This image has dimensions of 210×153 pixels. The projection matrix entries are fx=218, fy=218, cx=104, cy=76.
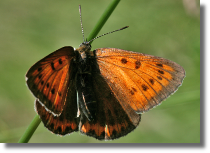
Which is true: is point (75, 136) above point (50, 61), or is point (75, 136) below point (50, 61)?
below

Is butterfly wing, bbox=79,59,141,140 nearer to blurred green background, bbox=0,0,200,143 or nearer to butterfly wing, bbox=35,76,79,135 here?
butterfly wing, bbox=35,76,79,135

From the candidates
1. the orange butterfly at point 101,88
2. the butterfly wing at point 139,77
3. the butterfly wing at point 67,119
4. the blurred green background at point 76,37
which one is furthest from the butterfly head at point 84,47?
the blurred green background at point 76,37

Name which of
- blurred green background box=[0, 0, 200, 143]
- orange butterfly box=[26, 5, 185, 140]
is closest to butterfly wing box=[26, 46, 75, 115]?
orange butterfly box=[26, 5, 185, 140]

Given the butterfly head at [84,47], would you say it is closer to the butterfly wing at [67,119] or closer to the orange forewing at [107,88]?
the orange forewing at [107,88]

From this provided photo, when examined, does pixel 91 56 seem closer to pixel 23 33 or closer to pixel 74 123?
pixel 74 123

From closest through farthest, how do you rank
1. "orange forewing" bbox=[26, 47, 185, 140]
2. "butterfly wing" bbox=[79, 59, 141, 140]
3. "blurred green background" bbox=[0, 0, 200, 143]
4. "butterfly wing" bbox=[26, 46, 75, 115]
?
"butterfly wing" bbox=[26, 46, 75, 115] < "orange forewing" bbox=[26, 47, 185, 140] < "butterfly wing" bbox=[79, 59, 141, 140] < "blurred green background" bbox=[0, 0, 200, 143]

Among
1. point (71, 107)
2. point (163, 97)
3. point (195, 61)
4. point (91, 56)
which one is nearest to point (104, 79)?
point (91, 56)

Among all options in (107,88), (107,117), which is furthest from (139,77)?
(107,117)
